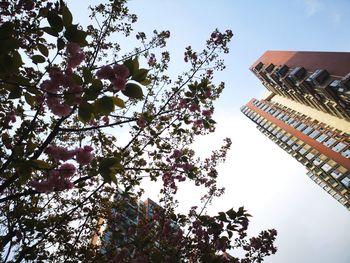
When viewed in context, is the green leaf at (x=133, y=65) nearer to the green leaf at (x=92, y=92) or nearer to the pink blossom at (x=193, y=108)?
the green leaf at (x=92, y=92)

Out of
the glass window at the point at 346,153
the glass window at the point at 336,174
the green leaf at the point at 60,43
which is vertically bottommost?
the green leaf at the point at 60,43

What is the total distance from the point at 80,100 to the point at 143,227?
7420mm

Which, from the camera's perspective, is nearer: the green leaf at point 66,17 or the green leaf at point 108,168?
the green leaf at point 66,17

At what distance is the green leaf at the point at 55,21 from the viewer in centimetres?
292

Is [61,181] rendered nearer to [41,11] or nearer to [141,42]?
[41,11]

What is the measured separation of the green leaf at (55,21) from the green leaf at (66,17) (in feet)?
0.26

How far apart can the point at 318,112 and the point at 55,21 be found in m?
54.6

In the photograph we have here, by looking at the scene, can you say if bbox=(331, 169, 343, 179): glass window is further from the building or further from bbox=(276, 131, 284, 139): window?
bbox=(276, 131, 284, 139): window

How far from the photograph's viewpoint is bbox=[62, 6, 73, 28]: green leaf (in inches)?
113

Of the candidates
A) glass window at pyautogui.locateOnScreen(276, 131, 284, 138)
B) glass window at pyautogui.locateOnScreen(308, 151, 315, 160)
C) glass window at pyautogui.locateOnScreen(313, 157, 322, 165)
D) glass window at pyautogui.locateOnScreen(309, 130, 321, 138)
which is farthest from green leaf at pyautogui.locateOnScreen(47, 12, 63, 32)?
glass window at pyautogui.locateOnScreen(276, 131, 284, 138)

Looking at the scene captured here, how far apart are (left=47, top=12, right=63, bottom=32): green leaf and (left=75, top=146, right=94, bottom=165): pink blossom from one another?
170cm

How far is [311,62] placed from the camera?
4116 cm

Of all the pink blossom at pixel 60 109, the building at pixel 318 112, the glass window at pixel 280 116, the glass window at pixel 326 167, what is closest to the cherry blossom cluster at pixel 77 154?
the pink blossom at pixel 60 109

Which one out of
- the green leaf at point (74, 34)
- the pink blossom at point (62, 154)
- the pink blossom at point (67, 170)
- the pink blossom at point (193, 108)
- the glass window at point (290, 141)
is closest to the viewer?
the green leaf at point (74, 34)
